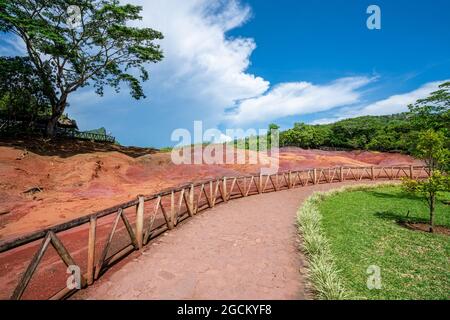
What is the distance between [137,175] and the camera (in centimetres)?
2219

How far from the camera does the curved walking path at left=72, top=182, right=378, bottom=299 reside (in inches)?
194

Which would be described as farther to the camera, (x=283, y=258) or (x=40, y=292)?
(x=283, y=258)

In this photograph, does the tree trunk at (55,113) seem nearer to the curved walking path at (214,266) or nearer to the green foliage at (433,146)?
the curved walking path at (214,266)

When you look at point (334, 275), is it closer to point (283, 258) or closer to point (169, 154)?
point (283, 258)

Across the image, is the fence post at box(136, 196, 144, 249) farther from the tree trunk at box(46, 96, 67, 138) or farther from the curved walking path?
the tree trunk at box(46, 96, 67, 138)

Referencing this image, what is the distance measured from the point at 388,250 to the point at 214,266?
5180 millimetres

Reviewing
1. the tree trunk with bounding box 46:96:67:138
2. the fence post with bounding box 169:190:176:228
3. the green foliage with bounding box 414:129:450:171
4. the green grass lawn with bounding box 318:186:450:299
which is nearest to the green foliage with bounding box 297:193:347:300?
the green grass lawn with bounding box 318:186:450:299

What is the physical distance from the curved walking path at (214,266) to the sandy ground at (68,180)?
6.36 metres

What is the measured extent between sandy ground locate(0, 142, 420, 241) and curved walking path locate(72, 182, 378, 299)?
20.9ft

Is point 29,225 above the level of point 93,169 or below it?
below
